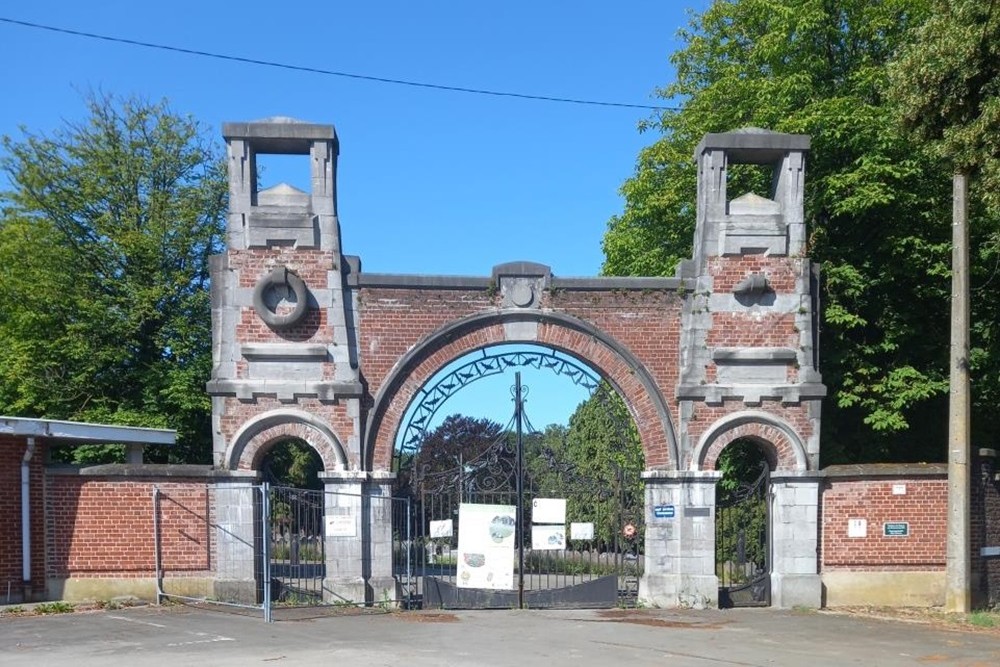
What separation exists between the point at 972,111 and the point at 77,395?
19583 mm

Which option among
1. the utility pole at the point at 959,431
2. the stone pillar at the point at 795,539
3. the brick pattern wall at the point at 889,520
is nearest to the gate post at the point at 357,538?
the stone pillar at the point at 795,539

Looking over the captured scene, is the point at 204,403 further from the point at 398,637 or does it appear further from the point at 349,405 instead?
the point at 398,637

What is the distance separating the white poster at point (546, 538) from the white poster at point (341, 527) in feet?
9.03

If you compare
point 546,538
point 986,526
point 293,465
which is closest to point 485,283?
point 546,538

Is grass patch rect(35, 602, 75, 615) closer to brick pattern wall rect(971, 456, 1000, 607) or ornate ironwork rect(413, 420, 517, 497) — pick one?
ornate ironwork rect(413, 420, 517, 497)

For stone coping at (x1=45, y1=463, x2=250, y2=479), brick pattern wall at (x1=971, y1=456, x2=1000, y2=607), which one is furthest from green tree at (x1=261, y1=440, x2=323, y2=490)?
brick pattern wall at (x1=971, y1=456, x2=1000, y2=607)

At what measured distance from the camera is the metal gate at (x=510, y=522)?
15.2 meters

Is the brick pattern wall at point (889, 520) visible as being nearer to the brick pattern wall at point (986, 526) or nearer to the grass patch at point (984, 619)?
the brick pattern wall at point (986, 526)

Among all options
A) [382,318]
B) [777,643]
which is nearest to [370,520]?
[382,318]

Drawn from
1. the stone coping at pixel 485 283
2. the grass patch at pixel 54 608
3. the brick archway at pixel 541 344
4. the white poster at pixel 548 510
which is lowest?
the grass patch at pixel 54 608

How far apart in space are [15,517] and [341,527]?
15.2 feet

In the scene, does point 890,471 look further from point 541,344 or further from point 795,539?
point 541,344

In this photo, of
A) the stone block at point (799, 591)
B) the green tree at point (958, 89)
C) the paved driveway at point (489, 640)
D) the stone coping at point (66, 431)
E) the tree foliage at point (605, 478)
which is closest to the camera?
the paved driveway at point (489, 640)

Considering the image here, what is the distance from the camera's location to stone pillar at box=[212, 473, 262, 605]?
14562 mm
